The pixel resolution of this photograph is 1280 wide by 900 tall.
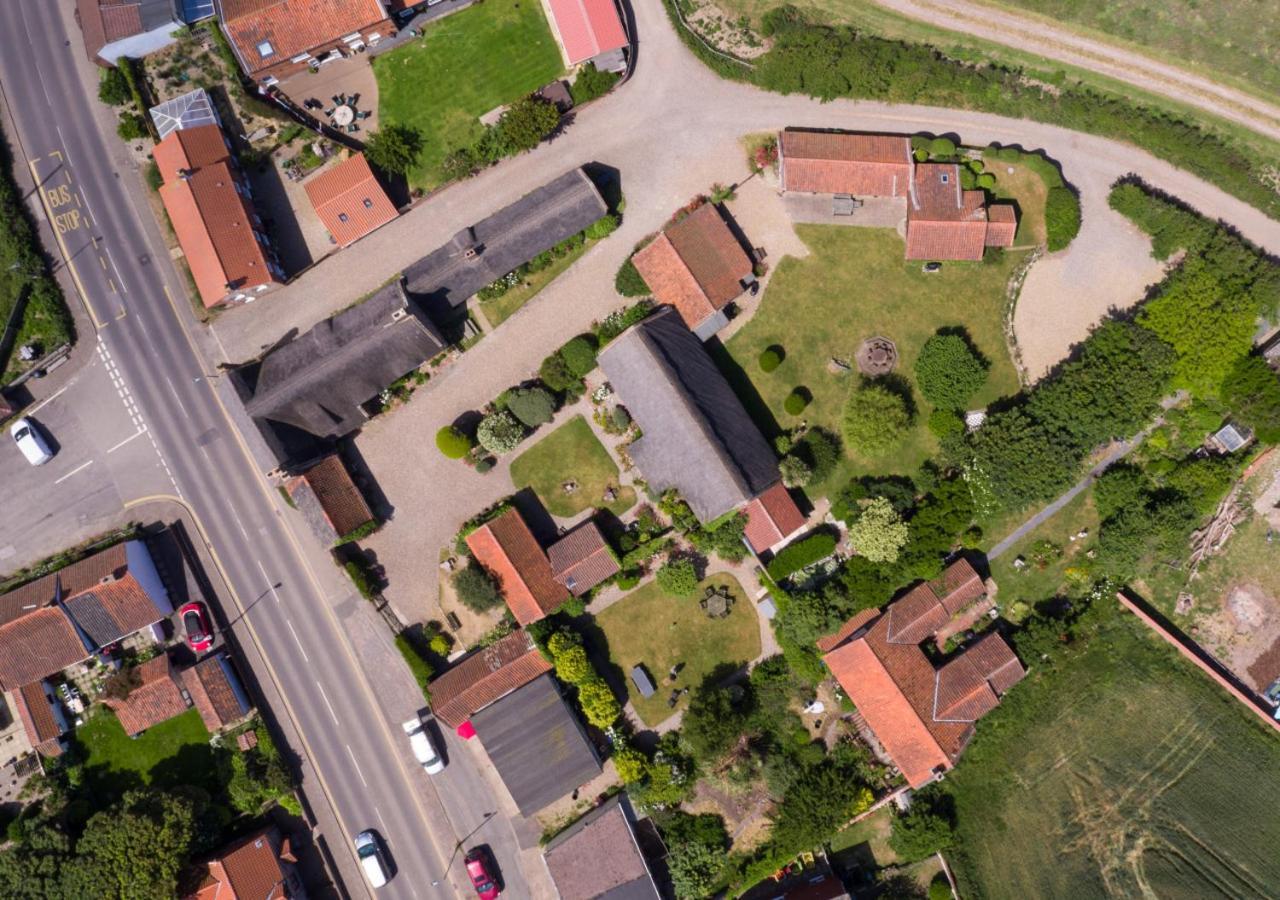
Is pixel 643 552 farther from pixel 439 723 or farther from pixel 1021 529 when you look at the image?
pixel 1021 529

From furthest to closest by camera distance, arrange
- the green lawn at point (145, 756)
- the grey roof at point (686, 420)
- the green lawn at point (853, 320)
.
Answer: the green lawn at point (853, 320), the green lawn at point (145, 756), the grey roof at point (686, 420)

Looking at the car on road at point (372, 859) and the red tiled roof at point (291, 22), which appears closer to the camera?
the red tiled roof at point (291, 22)

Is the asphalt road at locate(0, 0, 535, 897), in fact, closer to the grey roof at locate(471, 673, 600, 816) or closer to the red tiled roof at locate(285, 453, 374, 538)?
the grey roof at locate(471, 673, 600, 816)

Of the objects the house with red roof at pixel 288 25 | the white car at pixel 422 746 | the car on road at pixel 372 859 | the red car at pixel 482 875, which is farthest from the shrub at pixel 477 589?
the house with red roof at pixel 288 25

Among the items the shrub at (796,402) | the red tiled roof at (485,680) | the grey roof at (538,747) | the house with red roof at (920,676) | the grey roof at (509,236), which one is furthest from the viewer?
the shrub at (796,402)

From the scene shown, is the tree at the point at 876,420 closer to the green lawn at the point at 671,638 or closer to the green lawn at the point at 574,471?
the green lawn at the point at 671,638

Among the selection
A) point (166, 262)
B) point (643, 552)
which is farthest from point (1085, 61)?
point (166, 262)

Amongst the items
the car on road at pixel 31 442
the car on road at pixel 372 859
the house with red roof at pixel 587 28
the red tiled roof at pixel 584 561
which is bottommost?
the car on road at pixel 372 859

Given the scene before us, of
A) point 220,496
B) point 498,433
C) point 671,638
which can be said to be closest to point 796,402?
point 671,638
